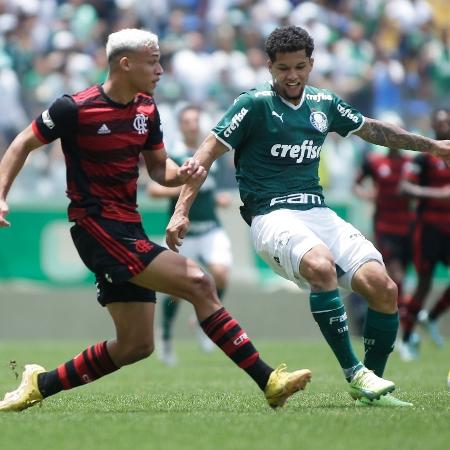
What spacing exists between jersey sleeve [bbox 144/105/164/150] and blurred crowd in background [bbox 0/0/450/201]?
29.4 ft

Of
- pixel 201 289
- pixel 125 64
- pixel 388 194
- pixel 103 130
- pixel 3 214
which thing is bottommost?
pixel 388 194

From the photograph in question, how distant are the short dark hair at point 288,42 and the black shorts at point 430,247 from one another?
6.99 meters

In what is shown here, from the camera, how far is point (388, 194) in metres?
16.3

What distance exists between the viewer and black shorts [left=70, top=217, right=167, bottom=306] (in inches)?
282

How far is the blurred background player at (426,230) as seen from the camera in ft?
47.8

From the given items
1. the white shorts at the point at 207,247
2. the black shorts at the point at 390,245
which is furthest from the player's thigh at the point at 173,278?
the black shorts at the point at 390,245

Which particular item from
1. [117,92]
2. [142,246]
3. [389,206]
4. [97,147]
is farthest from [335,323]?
[389,206]

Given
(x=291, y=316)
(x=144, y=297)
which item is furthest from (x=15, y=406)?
(x=291, y=316)

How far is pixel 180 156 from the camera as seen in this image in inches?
545

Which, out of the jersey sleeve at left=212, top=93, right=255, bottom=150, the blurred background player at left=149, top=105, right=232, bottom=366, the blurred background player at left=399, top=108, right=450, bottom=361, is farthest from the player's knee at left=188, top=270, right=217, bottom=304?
the blurred background player at left=399, top=108, right=450, bottom=361

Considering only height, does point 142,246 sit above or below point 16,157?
below

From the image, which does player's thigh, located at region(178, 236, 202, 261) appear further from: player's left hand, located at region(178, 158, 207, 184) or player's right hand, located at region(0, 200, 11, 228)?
player's right hand, located at region(0, 200, 11, 228)

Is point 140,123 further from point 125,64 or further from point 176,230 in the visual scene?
point 176,230

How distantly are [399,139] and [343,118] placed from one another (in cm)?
42
